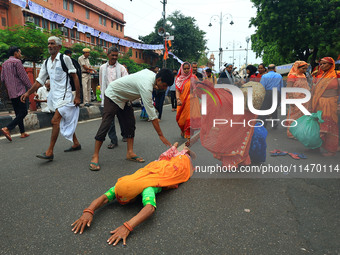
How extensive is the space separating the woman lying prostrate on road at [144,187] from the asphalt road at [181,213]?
0.28 ft

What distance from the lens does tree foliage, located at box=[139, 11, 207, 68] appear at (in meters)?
42.7

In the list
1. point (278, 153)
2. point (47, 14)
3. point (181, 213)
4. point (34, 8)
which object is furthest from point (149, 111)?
point (47, 14)

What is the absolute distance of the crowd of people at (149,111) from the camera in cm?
257

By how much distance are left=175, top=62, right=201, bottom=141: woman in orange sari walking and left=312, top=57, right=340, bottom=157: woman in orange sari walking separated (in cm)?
230

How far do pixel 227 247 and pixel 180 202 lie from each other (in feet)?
2.69

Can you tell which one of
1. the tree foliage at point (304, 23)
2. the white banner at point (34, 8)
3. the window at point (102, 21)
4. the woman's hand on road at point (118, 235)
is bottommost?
the woman's hand on road at point (118, 235)

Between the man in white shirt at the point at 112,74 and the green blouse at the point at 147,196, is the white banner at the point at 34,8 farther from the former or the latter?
the green blouse at the point at 147,196

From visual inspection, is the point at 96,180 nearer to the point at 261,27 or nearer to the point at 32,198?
the point at 32,198

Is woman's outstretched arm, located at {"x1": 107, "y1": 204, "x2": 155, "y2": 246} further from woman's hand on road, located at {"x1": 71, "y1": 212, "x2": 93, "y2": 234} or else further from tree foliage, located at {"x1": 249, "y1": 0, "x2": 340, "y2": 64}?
tree foliage, located at {"x1": 249, "y1": 0, "x2": 340, "y2": 64}

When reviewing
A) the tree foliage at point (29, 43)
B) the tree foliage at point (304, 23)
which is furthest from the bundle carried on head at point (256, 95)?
A: the tree foliage at point (304, 23)

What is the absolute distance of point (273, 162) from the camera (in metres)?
4.13

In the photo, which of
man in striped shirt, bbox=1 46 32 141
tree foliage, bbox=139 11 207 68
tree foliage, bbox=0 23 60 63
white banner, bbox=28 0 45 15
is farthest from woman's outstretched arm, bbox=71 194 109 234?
tree foliage, bbox=139 11 207 68

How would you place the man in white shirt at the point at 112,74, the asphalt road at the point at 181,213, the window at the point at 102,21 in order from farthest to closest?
the window at the point at 102,21 → the man in white shirt at the point at 112,74 → the asphalt road at the point at 181,213

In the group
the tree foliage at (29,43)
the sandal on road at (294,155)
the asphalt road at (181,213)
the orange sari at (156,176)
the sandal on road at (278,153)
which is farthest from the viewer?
the tree foliage at (29,43)
